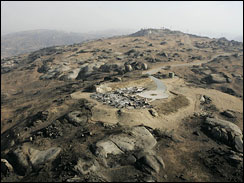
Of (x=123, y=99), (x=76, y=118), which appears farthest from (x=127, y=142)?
(x=123, y=99)

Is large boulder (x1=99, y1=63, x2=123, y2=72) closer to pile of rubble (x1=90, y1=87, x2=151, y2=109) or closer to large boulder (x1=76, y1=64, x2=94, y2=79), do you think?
large boulder (x1=76, y1=64, x2=94, y2=79)

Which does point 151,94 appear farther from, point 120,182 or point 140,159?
point 120,182

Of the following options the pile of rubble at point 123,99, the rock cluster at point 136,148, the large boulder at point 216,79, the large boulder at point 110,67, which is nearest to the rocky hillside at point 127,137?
the rock cluster at point 136,148

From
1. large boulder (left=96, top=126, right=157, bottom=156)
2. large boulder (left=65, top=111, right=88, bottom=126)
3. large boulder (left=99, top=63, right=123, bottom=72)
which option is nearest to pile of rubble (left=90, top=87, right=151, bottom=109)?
large boulder (left=65, top=111, right=88, bottom=126)

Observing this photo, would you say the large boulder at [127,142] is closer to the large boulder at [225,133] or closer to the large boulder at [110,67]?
the large boulder at [225,133]

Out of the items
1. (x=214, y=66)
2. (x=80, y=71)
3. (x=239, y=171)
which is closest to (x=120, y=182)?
(x=239, y=171)
